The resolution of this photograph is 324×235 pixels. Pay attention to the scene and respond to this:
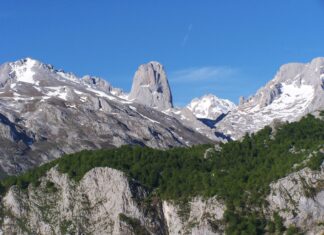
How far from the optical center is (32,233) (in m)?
Result: 128

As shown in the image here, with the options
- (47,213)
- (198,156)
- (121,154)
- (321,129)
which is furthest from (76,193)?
(321,129)

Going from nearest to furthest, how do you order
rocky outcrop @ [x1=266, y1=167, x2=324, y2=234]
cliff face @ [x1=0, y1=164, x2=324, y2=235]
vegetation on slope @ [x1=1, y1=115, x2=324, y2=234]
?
1. rocky outcrop @ [x1=266, y1=167, x2=324, y2=234]
2. cliff face @ [x1=0, y1=164, x2=324, y2=235]
3. vegetation on slope @ [x1=1, y1=115, x2=324, y2=234]

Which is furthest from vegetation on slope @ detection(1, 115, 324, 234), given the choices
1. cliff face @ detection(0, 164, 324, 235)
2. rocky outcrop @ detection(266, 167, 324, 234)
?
cliff face @ detection(0, 164, 324, 235)

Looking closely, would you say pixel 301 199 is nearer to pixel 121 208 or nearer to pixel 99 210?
pixel 121 208

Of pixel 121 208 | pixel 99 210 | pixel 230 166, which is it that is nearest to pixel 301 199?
pixel 230 166

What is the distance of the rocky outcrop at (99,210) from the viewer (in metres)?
122

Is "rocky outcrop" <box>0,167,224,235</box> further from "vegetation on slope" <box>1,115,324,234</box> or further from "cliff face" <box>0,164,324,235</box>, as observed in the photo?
"vegetation on slope" <box>1,115,324,234</box>

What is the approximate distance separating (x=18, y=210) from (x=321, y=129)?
190 feet

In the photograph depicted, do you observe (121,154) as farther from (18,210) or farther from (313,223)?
(313,223)

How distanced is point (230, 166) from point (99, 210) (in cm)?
2538

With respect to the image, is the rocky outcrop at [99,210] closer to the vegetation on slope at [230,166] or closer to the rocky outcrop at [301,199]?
the vegetation on slope at [230,166]

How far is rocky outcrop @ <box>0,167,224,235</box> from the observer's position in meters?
122

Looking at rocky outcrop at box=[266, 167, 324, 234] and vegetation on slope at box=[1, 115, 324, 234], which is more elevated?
vegetation on slope at box=[1, 115, 324, 234]

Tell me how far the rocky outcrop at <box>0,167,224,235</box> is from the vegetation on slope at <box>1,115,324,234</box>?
208 cm
